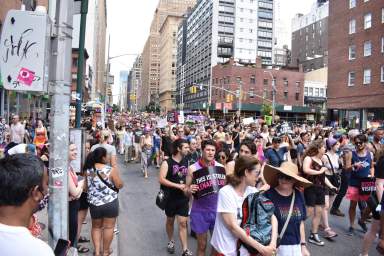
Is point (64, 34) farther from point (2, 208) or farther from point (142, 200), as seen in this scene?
point (142, 200)

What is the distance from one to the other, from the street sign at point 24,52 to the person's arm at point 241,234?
6.68 ft

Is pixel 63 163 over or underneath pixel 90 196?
over

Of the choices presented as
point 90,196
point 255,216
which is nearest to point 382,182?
point 255,216

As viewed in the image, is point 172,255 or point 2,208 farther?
point 172,255

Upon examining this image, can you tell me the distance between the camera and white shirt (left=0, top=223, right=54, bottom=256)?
1.68 meters

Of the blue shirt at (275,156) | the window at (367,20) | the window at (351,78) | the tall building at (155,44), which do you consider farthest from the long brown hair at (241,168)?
the tall building at (155,44)

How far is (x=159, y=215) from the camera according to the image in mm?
8789

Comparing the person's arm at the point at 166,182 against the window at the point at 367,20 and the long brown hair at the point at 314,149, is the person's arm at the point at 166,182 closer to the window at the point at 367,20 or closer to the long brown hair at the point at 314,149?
the long brown hair at the point at 314,149

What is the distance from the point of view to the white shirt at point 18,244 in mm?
1682

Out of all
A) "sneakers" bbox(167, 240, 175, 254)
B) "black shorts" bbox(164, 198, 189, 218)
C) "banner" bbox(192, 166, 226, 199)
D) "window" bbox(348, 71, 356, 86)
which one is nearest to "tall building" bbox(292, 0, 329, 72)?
"window" bbox(348, 71, 356, 86)

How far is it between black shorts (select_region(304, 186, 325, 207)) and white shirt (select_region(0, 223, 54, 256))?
225 inches

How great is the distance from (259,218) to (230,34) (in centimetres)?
9882

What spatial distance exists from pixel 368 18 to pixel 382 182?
39496 mm

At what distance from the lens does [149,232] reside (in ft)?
24.6
